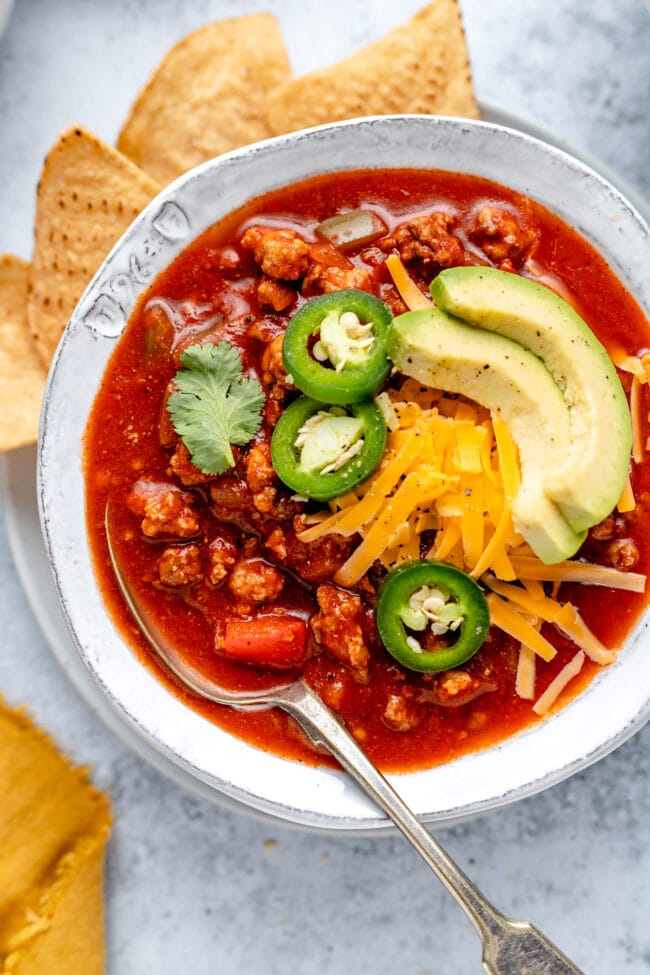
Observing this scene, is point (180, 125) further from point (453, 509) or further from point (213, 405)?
point (453, 509)

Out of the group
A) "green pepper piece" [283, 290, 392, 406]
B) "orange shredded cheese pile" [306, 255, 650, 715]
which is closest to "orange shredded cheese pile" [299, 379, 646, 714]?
"orange shredded cheese pile" [306, 255, 650, 715]

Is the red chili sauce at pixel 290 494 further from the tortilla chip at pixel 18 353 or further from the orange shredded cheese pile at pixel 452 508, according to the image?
the tortilla chip at pixel 18 353

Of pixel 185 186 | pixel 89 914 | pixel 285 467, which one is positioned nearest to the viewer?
pixel 285 467

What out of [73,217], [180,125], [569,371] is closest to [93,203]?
[73,217]

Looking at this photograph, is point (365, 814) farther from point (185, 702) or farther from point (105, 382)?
point (105, 382)

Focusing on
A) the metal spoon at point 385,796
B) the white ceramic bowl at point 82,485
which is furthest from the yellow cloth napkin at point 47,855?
the metal spoon at point 385,796

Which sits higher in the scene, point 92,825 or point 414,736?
point 414,736

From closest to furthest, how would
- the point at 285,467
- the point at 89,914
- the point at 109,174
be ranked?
the point at 285,467
the point at 109,174
the point at 89,914

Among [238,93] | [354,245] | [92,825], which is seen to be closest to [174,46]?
[238,93]
